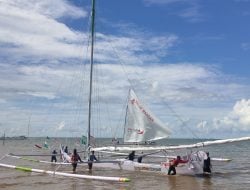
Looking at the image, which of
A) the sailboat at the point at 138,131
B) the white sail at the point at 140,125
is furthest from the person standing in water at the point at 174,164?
the white sail at the point at 140,125

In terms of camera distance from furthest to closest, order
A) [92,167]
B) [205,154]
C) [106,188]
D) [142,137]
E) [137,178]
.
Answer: [92,167] → [142,137] → [205,154] → [137,178] → [106,188]

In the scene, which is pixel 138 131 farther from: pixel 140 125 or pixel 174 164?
pixel 174 164

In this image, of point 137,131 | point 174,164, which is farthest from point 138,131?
point 174,164

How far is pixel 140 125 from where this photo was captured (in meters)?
34.7

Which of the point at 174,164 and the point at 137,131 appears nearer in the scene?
the point at 174,164

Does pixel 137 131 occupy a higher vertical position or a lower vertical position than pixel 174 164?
higher

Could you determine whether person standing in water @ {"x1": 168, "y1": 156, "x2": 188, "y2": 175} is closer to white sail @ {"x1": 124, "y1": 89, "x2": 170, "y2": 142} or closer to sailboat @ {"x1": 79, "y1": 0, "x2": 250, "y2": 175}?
sailboat @ {"x1": 79, "y1": 0, "x2": 250, "y2": 175}

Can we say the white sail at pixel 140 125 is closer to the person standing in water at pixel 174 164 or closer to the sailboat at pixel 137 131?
the sailboat at pixel 137 131

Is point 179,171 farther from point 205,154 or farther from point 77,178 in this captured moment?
point 77,178

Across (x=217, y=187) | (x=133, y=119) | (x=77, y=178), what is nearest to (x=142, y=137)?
(x=133, y=119)

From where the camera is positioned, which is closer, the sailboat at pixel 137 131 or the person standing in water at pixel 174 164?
the person standing in water at pixel 174 164

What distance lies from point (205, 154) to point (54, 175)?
11.4 metres

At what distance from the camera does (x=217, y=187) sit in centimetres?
2567

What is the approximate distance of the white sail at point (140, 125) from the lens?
33.9 m
